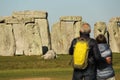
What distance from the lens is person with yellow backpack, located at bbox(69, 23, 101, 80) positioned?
28.8ft

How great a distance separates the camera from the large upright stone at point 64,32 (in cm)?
4650

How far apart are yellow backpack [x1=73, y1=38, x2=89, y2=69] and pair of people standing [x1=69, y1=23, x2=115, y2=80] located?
0.09 m

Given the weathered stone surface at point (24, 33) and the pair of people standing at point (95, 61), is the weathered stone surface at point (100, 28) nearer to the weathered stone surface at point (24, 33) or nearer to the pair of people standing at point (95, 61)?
the weathered stone surface at point (24, 33)

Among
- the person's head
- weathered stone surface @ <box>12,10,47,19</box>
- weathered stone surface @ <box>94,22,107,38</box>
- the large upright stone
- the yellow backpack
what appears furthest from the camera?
weathered stone surface @ <box>94,22,107,38</box>

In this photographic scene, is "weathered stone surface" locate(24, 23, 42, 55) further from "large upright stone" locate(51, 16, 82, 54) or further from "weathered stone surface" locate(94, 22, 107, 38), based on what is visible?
"weathered stone surface" locate(94, 22, 107, 38)

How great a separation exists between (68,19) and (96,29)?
352cm

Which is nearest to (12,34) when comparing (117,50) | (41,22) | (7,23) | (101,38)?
(7,23)

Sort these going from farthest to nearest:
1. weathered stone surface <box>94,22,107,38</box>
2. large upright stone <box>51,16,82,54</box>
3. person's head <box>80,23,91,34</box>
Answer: weathered stone surface <box>94,22,107,38</box> < large upright stone <box>51,16,82,54</box> < person's head <box>80,23,91,34</box>

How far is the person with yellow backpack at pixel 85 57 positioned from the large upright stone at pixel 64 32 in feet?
122

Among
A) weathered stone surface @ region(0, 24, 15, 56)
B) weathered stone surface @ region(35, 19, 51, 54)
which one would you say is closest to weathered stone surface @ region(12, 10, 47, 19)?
weathered stone surface @ region(35, 19, 51, 54)

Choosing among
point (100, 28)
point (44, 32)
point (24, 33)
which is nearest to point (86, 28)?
point (24, 33)

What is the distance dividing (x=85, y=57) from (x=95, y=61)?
309 mm

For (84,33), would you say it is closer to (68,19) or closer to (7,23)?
(7,23)

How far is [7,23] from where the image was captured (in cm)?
4169
